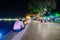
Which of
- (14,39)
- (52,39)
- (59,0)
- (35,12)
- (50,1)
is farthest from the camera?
(35,12)

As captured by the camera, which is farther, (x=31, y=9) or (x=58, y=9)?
(x=31, y=9)

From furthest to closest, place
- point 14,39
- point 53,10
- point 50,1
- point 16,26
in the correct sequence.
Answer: point 53,10 < point 50,1 < point 16,26 < point 14,39

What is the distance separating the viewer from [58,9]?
6275 centimetres

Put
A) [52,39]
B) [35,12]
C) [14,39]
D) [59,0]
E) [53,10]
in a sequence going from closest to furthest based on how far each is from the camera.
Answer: [14,39], [52,39], [59,0], [53,10], [35,12]

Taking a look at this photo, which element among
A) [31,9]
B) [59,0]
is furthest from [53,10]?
[31,9]

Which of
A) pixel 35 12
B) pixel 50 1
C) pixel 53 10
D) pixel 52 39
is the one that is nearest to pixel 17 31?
pixel 52 39

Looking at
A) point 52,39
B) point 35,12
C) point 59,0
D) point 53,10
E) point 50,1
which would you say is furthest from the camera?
point 35,12

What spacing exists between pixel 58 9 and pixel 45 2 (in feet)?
13.9

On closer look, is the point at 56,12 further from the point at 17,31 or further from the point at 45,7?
the point at 17,31

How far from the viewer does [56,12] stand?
6438 cm

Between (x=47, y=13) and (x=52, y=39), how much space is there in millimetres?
→ 53849

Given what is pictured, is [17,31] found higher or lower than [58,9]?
lower

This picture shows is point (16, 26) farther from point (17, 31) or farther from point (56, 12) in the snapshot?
point (56, 12)

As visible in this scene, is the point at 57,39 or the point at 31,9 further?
the point at 31,9
